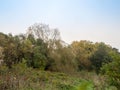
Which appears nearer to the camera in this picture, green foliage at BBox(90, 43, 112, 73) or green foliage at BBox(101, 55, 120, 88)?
green foliage at BBox(101, 55, 120, 88)

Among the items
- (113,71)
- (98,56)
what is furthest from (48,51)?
(113,71)

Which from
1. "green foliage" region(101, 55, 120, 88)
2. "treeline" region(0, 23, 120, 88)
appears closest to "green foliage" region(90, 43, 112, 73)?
"treeline" region(0, 23, 120, 88)

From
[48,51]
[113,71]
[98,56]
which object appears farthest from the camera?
[98,56]

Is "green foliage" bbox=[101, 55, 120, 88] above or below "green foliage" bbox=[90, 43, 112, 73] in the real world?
below

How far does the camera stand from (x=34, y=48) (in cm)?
2972

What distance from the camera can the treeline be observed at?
2577cm

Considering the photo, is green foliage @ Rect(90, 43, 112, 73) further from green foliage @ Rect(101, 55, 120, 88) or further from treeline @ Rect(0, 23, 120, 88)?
green foliage @ Rect(101, 55, 120, 88)

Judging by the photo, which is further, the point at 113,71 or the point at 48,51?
the point at 48,51

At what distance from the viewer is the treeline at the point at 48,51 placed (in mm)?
25770

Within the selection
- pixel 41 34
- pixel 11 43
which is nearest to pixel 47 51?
pixel 41 34

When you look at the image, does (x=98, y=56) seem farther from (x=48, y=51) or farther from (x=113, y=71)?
(x=113, y=71)

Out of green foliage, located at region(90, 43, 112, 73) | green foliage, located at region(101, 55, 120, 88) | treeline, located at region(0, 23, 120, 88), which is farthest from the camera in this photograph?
green foliage, located at region(90, 43, 112, 73)

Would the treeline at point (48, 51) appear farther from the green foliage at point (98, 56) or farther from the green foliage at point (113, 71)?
the green foliage at point (113, 71)

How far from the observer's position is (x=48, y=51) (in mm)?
31312
